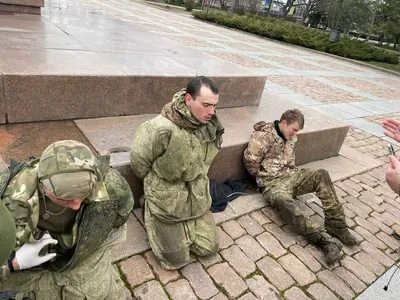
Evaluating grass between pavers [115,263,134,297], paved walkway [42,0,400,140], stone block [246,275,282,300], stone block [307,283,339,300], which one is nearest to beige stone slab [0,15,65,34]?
paved walkway [42,0,400,140]

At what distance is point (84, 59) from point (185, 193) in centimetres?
236

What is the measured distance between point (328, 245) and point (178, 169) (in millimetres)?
1594

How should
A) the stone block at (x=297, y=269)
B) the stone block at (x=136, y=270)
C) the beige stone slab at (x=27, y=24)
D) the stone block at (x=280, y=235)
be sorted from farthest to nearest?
1. the beige stone slab at (x=27, y=24)
2. the stone block at (x=280, y=235)
3. the stone block at (x=297, y=269)
4. the stone block at (x=136, y=270)

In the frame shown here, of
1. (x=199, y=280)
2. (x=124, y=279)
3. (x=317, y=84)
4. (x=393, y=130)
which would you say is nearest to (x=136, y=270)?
(x=124, y=279)

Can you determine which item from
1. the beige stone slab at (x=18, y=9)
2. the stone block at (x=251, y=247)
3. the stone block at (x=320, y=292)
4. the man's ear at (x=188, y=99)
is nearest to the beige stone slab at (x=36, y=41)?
the beige stone slab at (x=18, y=9)

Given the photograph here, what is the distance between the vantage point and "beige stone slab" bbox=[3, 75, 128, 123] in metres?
3.11

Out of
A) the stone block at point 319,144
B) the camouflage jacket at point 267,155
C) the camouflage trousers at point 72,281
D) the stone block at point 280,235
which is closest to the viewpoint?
the camouflage trousers at point 72,281

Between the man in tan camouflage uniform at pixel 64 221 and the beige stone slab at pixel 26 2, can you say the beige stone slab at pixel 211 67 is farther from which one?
the beige stone slab at pixel 26 2

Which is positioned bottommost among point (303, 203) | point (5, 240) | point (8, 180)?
point (303, 203)

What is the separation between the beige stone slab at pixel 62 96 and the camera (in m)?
3.11

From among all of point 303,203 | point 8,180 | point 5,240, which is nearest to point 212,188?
point 303,203

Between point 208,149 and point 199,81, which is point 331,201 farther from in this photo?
point 199,81

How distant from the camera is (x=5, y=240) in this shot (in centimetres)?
88

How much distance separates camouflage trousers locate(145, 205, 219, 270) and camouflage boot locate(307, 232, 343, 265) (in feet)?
3.30
